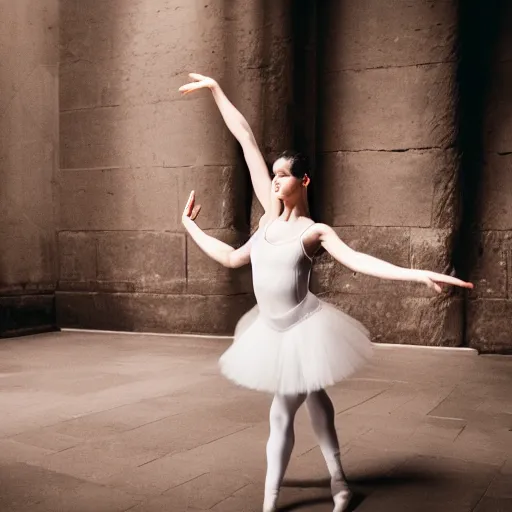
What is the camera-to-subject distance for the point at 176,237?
8750mm

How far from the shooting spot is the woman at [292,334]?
2938 millimetres

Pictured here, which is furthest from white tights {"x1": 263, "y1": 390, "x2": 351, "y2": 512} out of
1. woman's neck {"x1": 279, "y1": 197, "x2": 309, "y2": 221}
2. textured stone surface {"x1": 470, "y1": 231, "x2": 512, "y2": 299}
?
textured stone surface {"x1": 470, "y1": 231, "x2": 512, "y2": 299}

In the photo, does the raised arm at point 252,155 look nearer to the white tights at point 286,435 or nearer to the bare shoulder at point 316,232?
the bare shoulder at point 316,232

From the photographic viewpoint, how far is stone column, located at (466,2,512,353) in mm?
7840

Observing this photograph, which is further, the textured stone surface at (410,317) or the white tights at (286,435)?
the textured stone surface at (410,317)

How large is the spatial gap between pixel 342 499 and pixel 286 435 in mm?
399

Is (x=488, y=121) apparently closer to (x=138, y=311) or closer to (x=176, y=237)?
(x=176, y=237)

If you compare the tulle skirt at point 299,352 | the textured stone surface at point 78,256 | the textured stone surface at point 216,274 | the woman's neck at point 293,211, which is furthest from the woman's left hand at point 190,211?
the textured stone surface at point 78,256

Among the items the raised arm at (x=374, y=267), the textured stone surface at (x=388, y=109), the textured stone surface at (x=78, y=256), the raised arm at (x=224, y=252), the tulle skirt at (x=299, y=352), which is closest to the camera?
the raised arm at (x=374, y=267)

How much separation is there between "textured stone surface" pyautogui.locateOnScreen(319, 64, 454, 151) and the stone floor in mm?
2652

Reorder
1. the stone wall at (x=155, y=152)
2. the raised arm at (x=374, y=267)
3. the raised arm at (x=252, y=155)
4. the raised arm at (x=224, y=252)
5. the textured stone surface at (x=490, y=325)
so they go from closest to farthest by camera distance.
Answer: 1. the raised arm at (x=374, y=267)
2. the raised arm at (x=224, y=252)
3. the raised arm at (x=252, y=155)
4. the textured stone surface at (x=490, y=325)
5. the stone wall at (x=155, y=152)

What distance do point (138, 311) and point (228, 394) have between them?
3.68 meters

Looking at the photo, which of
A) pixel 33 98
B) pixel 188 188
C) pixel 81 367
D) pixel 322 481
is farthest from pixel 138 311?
pixel 322 481

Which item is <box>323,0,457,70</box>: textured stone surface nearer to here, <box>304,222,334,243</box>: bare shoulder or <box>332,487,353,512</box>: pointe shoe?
<box>304,222,334,243</box>: bare shoulder
